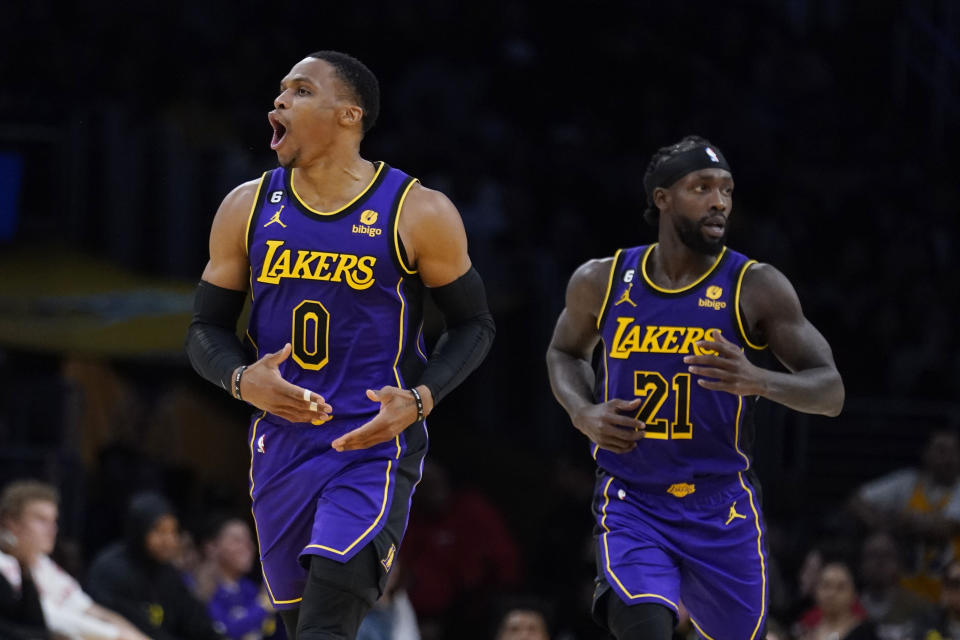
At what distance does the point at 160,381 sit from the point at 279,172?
8.49 metres

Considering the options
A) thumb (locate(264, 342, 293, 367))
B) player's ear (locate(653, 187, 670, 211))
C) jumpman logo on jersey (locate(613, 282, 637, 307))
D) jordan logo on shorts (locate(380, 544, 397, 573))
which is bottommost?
jordan logo on shorts (locate(380, 544, 397, 573))

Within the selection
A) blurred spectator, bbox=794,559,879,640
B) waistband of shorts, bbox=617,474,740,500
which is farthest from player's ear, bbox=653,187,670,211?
blurred spectator, bbox=794,559,879,640

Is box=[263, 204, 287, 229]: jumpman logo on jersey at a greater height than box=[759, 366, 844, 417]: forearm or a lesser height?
greater

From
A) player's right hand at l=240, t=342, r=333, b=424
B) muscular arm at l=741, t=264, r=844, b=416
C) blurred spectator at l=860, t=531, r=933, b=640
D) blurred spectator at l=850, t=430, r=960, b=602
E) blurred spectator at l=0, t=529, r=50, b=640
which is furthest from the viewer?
blurred spectator at l=850, t=430, r=960, b=602

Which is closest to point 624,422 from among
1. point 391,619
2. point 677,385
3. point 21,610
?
point 677,385

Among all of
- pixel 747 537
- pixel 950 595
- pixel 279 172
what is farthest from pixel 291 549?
pixel 950 595

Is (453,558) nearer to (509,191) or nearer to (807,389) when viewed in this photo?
(509,191)

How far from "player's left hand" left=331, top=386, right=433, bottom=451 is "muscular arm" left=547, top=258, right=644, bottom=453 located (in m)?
1.00

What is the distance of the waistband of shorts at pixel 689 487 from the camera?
6113 mm

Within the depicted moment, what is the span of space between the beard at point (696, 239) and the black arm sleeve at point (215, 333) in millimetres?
1715

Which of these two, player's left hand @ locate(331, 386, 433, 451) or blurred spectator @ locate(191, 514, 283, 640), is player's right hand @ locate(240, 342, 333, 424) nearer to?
player's left hand @ locate(331, 386, 433, 451)

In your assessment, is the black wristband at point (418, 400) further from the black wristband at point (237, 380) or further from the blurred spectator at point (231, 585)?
the blurred spectator at point (231, 585)

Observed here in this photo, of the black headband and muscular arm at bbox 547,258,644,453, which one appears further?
the black headband

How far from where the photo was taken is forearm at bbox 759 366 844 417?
5.80 m
